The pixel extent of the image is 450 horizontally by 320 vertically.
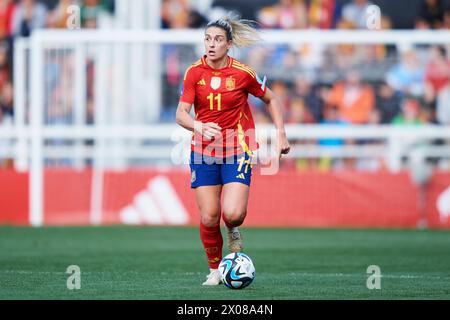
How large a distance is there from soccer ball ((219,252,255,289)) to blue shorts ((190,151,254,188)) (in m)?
0.79

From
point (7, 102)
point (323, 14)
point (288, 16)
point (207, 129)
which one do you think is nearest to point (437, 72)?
point (323, 14)

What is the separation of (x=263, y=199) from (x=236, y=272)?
1011 cm

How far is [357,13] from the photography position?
2286cm

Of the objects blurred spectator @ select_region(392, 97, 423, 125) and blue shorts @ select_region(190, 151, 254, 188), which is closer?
blue shorts @ select_region(190, 151, 254, 188)

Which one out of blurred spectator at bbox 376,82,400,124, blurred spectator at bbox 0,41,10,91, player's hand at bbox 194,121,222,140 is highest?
blurred spectator at bbox 0,41,10,91

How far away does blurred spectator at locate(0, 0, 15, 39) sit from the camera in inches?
940

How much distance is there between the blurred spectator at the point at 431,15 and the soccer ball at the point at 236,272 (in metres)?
13.7

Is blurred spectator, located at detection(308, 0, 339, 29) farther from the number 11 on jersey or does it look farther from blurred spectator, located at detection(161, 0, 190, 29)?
the number 11 on jersey

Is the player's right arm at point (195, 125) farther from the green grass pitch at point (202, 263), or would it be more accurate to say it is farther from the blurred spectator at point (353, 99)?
the blurred spectator at point (353, 99)

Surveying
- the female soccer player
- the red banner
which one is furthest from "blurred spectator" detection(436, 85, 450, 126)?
the female soccer player

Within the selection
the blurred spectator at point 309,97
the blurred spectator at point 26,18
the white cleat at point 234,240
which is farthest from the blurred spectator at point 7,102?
the white cleat at point 234,240

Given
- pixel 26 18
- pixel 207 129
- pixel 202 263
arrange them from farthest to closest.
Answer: pixel 26 18 < pixel 202 263 < pixel 207 129

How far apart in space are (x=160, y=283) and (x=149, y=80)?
35.7ft

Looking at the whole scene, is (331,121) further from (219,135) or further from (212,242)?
(219,135)
